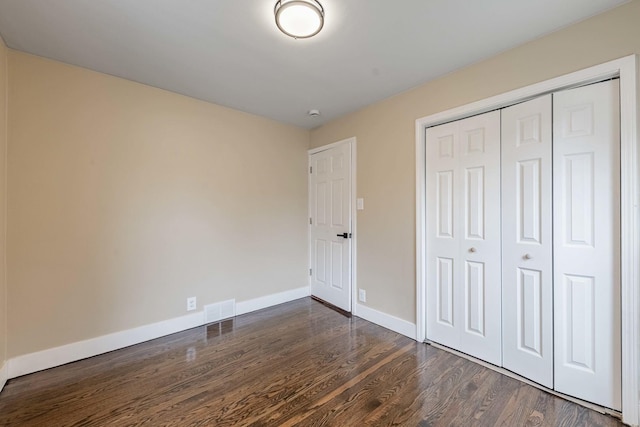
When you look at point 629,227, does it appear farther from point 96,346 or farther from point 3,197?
point 3,197

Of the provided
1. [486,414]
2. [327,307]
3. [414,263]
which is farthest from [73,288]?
[486,414]

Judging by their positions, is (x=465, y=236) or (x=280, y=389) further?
(x=465, y=236)

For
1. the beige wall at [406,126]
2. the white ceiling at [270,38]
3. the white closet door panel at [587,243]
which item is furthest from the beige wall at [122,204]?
the white closet door panel at [587,243]

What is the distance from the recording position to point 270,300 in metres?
3.45

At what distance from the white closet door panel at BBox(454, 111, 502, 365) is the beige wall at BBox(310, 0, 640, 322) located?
0.31 meters

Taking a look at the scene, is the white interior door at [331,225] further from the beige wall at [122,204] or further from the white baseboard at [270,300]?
the beige wall at [122,204]

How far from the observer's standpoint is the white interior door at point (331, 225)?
327 centimetres

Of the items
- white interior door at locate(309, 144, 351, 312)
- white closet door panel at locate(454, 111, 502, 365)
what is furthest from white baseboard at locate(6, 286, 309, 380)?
white closet door panel at locate(454, 111, 502, 365)

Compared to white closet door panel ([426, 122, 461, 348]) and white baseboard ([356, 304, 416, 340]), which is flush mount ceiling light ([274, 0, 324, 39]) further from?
white baseboard ([356, 304, 416, 340])

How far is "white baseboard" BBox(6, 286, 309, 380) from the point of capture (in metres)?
2.00

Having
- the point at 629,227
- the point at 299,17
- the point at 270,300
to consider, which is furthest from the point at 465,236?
the point at 270,300

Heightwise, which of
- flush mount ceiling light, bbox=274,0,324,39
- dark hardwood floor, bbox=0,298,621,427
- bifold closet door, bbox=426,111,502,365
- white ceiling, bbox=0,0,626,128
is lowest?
dark hardwood floor, bbox=0,298,621,427

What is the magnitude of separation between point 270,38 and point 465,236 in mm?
2174

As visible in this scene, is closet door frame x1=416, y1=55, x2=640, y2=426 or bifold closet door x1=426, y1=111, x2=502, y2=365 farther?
bifold closet door x1=426, y1=111, x2=502, y2=365
